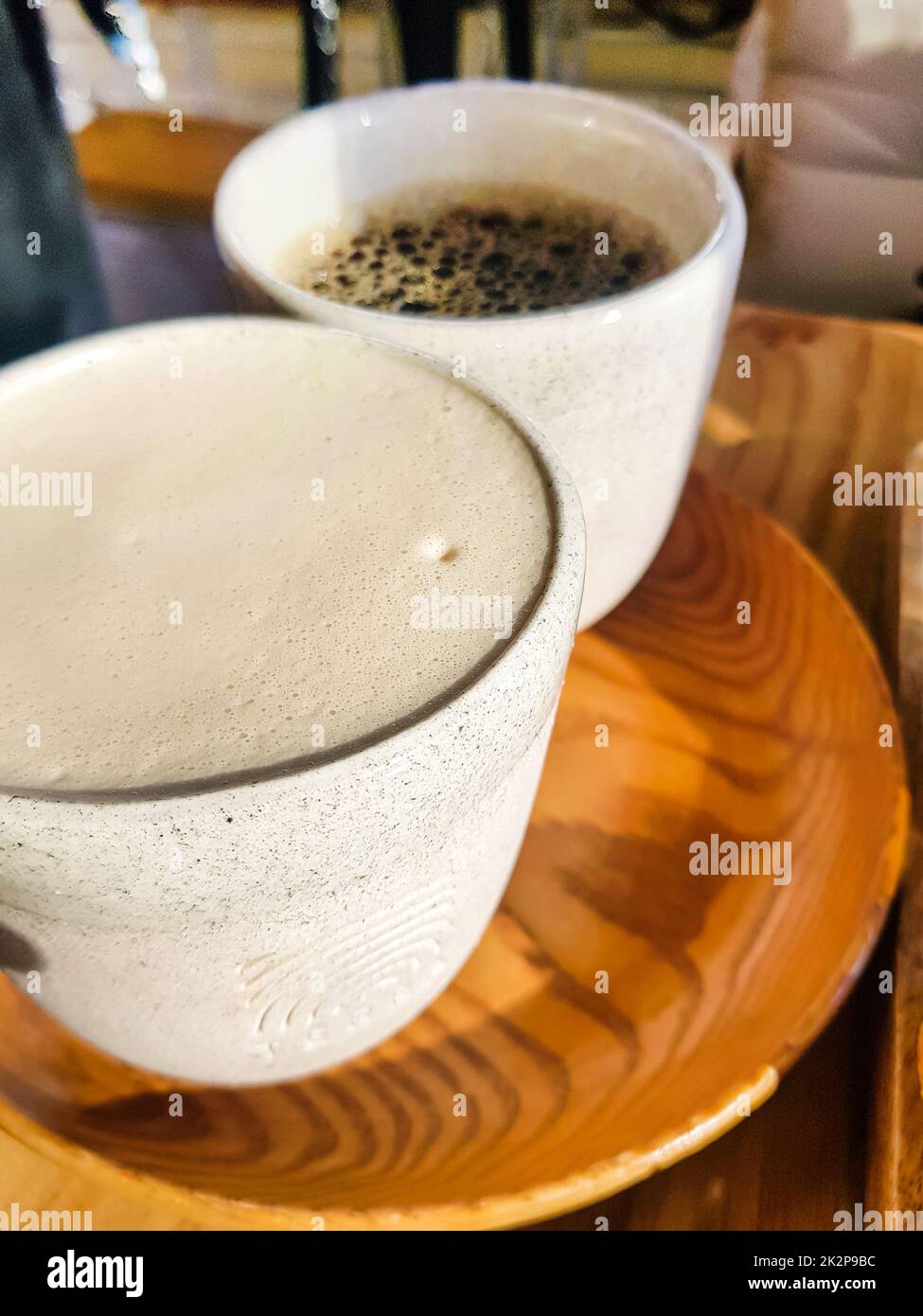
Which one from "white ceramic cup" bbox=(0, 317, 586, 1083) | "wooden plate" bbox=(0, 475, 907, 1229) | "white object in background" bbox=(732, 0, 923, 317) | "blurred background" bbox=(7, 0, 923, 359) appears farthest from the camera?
"white object in background" bbox=(732, 0, 923, 317)

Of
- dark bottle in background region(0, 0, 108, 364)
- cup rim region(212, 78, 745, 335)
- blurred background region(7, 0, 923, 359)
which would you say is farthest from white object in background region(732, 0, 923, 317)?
dark bottle in background region(0, 0, 108, 364)

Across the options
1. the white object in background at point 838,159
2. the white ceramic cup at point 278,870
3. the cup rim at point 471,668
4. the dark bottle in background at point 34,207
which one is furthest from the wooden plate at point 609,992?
the white object in background at point 838,159

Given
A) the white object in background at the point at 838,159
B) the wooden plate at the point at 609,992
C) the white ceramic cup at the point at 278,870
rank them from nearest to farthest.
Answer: the white ceramic cup at the point at 278,870, the wooden plate at the point at 609,992, the white object in background at the point at 838,159

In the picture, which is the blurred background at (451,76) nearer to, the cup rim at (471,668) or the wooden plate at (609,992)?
the cup rim at (471,668)

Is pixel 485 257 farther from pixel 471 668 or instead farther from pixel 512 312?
pixel 471 668

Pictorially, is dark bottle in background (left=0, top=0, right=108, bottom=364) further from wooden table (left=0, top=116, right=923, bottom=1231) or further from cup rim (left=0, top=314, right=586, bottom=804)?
wooden table (left=0, top=116, right=923, bottom=1231)

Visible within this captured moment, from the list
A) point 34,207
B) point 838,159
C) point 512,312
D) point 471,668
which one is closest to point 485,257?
point 512,312
